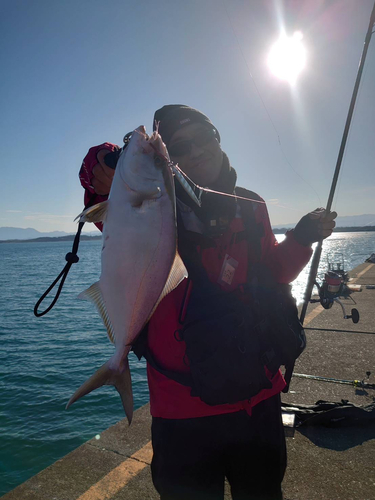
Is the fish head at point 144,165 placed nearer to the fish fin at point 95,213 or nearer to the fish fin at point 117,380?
the fish fin at point 95,213

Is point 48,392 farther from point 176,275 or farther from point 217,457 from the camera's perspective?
point 176,275

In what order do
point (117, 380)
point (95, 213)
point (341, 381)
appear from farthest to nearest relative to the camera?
point (341, 381) < point (117, 380) < point (95, 213)

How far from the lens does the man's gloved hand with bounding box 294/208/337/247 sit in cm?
224

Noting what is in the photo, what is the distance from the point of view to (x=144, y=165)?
71.9 inches

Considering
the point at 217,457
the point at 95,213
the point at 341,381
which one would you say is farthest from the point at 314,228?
the point at 341,381

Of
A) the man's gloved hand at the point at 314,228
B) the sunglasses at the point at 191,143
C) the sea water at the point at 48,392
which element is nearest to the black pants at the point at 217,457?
the man's gloved hand at the point at 314,228

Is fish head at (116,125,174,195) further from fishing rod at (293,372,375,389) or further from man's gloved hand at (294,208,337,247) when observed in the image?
fishing rod at (293,372,375,389)

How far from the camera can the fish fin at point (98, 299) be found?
1.90 meters

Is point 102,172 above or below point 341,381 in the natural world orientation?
above

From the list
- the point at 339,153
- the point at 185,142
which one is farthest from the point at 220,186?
the point at 339,153

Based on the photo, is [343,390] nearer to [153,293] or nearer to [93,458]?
[93,458]

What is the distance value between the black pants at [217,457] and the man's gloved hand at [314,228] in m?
1.09

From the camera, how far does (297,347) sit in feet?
7.13

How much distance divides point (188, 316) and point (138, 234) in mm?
539
